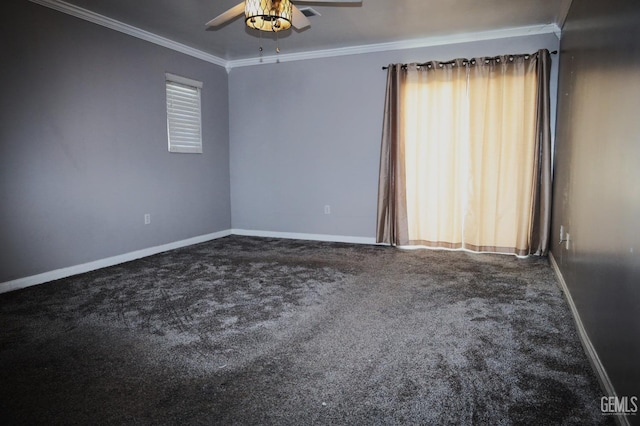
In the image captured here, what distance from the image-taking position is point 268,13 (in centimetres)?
243

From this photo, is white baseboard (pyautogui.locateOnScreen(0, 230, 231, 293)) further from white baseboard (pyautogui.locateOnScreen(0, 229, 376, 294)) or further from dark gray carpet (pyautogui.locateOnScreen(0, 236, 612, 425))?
dark gray carpet (pyautogui.locateOnScreen(0, 236, 612, 425))

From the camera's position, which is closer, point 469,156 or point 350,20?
point 350,20

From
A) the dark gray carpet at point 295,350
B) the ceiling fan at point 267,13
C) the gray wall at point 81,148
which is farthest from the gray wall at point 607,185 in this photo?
the gray wall at point 81,148

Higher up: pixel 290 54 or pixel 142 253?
pixel 290 54

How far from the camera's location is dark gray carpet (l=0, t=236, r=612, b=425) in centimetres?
169

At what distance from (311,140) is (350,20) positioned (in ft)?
5.74

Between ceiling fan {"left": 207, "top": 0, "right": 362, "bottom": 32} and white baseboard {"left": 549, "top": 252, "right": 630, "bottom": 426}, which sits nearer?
white baseboard {"left": 549, "top": 252, "right": 630, "bottom": 426}

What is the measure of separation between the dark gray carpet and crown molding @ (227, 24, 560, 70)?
102 inches

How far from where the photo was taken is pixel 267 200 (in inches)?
229

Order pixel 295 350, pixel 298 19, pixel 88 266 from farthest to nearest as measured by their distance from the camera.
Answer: pixel 88 266
pixel 298 19
pixel 295 350

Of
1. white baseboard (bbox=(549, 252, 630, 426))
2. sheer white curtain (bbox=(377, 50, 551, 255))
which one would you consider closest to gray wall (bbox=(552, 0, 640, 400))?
white baseboard (bbox=(549, 252, 630, 426))

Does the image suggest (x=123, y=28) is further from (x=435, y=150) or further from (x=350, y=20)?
(x=435, y=150)

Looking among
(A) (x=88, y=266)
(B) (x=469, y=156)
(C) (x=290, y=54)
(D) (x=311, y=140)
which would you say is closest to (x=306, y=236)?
(D) (x=311, y=140)

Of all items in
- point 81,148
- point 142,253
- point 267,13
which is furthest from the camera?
point 142,253
